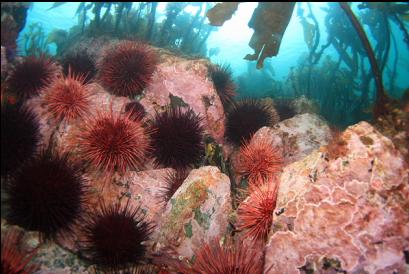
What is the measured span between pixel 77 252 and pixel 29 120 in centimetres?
229

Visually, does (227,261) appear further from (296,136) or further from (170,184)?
(296,136)

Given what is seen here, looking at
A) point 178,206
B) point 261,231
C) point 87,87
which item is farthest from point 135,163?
point 261,231

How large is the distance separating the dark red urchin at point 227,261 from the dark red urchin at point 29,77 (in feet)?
13.7

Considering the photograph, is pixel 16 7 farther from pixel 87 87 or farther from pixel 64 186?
pixel 64 186

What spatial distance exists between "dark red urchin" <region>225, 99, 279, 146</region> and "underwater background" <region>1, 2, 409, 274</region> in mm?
34

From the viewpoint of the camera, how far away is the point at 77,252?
439 cm

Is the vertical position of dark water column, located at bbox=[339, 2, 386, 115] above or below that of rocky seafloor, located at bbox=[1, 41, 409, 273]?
above

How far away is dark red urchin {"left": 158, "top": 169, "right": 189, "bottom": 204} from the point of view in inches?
201

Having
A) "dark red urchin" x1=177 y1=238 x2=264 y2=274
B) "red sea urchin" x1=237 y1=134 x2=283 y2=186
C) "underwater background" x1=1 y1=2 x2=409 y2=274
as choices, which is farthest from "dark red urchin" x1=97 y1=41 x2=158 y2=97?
"dark red urchin" x1=177 y1=238 x2=264 y2=274

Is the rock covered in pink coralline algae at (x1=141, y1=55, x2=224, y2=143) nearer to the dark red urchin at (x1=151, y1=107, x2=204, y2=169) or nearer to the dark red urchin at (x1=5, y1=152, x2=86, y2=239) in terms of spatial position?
the dark red urchin at (x1=151, y1=107, x2=204, y2=169)

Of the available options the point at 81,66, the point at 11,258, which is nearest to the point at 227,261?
the point at 11,258

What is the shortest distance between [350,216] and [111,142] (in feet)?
12.2

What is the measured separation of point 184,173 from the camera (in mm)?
5359

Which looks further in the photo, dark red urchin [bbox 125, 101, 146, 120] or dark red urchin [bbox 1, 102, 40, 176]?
dark red urchin [bbox 125, 101, 146, 120]
